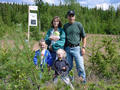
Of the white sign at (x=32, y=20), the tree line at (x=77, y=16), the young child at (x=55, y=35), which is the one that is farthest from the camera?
the tree line at (x=77, y=16)

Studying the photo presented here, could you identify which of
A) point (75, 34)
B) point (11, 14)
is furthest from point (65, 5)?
point (75, 34)

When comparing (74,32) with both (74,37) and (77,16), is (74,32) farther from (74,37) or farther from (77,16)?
(77,16)

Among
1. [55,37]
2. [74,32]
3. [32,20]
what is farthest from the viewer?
[32,20]

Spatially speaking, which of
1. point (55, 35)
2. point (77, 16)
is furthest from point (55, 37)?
point (77, 16)

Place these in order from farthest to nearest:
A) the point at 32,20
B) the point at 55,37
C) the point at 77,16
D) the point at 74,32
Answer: the point at 77,16 < the point at 32,20 < the point at 74,32 < the point at 55,37

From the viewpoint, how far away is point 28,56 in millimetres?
1702

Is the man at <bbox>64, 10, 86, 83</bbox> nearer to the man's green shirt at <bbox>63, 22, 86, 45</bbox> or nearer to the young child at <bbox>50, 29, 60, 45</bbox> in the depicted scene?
the man's green shirt at <bbox>63, 22, 86, 45</bbox>

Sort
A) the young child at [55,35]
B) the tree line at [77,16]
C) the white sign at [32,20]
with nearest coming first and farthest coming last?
the young child at [55,35] → the white sign at [32,20] → the tree line at [77,16]

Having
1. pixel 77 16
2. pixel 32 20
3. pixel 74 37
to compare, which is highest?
pixel 77 16

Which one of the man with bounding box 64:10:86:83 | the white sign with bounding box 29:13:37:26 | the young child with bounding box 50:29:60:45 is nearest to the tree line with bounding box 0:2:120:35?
the white sign with bounding box 29:13:37:26

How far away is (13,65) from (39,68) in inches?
9.8

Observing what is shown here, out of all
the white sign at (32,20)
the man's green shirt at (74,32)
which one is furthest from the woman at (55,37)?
the white sign at (32,20)

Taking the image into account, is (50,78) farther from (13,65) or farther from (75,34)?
(75,34)

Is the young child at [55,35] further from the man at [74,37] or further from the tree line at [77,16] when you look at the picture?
the tree line at [77,16]
